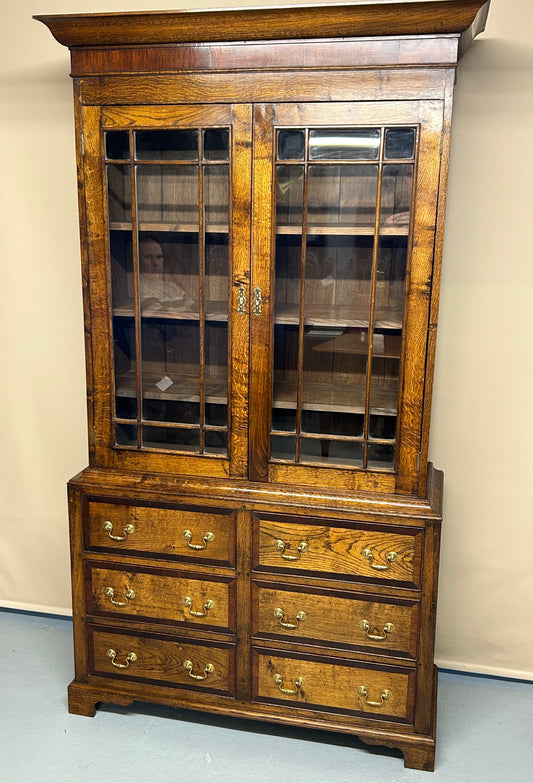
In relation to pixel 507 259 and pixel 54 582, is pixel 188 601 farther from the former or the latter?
pixel 507 259

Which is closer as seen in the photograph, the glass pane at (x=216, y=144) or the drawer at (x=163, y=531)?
the glass pane at (x=216, y=144)

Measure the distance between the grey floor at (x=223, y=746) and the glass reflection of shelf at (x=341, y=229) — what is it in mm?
1464

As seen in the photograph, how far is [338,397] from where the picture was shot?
1.92 m

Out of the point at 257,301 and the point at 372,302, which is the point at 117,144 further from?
the point at 372,302

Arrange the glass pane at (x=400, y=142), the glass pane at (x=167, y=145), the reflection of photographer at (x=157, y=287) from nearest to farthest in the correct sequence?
the glass pane at (x=400, y=142) → the glass pane at (x=167, y=145) → the reflection of photographer at (x=157, y=287)

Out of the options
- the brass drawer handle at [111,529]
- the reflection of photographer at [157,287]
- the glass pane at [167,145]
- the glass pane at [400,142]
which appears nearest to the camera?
the glass pane at [400,142]

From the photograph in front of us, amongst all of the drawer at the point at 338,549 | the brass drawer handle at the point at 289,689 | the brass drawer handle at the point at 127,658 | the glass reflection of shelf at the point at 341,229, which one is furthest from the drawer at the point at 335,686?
the glass reflection of shelf at the point at 341,229

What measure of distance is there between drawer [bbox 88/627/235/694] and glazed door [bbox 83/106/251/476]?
20.8 inches

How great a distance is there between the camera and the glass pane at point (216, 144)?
5.96 ft

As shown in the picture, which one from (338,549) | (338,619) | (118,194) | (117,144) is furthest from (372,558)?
(117,144)

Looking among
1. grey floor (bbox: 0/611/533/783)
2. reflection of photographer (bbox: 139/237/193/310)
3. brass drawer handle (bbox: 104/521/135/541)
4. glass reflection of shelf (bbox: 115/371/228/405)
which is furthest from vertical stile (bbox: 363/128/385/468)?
grey floor (bbox: 0/611/533/783)

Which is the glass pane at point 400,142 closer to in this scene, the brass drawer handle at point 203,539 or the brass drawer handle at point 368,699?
the brass drawer handle at point 203,539

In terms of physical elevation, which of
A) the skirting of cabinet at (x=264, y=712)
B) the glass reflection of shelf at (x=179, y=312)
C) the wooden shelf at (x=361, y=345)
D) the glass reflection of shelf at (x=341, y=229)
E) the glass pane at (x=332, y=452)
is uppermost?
the glass reflection of shelf at (x=341, y=229)

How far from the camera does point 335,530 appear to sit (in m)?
1.93
